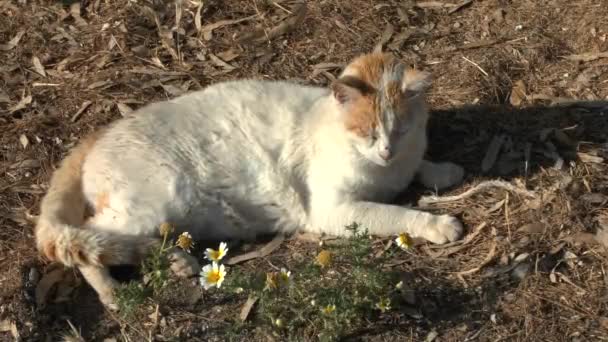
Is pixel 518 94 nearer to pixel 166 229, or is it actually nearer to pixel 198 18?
pixel 198 18

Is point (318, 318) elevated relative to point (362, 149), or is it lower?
lower

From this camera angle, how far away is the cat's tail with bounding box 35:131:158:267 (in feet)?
12.5

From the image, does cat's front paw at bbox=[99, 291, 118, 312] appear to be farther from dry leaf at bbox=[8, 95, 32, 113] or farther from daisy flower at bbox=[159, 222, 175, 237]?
dry leaf at bbox=[8, 95, 32, 113]

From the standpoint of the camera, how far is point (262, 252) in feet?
13.8

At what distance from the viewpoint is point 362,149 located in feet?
13.0

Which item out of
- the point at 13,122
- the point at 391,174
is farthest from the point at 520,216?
the point at 13,122

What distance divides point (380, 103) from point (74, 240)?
1726mm

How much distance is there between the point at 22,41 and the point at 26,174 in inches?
56.5

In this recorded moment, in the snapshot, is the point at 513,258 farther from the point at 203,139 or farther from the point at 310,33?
the point at 310,33

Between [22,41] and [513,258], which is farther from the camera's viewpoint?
[22,41]

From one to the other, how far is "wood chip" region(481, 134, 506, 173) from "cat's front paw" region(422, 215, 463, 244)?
23.4 inches

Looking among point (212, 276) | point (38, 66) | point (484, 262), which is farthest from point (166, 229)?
point (38, 66)

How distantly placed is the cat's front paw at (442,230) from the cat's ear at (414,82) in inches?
27.8

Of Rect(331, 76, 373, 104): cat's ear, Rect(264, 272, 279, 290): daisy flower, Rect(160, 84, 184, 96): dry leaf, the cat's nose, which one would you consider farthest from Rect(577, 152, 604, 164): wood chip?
Rect(160, 84, 184, 96): dry leaf
